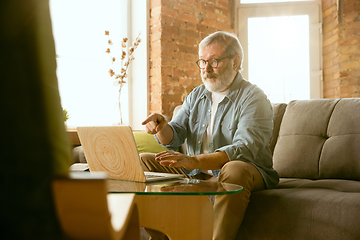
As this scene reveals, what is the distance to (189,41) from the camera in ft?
11.5

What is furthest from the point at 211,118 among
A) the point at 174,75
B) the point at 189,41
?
the point at 189,41

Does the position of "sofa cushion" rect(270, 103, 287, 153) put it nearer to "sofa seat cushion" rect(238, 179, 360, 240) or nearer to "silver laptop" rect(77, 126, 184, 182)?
"sofa seat cushion" rect(238, 179, 360, 240)

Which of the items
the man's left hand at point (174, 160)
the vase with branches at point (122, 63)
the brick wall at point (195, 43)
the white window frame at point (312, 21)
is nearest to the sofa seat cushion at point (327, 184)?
the man's left hand at point (174, 160)

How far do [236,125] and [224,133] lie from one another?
3.0 inches

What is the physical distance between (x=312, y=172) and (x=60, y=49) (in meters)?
2.39

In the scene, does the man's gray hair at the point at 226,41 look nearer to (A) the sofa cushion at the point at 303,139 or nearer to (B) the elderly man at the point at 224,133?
(B) the elderly man at the point at 224,133

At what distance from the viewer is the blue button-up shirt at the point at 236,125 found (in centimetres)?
159

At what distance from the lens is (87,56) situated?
10.9 ft

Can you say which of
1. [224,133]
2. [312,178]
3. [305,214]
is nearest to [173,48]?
[224,133]

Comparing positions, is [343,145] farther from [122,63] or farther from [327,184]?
[122,63]

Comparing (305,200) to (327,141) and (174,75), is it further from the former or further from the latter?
(174,75)

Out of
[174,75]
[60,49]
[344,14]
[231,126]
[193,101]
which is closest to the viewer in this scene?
[231,126]

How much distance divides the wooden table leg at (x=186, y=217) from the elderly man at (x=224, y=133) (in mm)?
198

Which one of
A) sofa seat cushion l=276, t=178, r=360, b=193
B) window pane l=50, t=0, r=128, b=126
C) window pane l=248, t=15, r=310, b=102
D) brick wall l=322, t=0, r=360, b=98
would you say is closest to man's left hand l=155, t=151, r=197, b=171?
sofa seat cushion l=276, t=178, r=360, b=193
